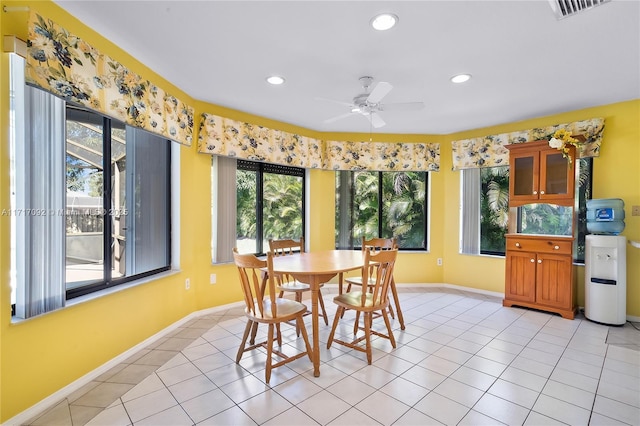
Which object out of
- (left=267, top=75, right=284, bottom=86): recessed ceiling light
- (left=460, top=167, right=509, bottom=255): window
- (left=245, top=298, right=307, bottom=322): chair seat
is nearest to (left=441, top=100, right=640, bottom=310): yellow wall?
(left=460, top=167, right=509, bottom=255): window

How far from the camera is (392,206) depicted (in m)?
5.12

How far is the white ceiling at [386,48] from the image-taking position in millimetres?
1905

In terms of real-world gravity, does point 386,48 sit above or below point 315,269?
above

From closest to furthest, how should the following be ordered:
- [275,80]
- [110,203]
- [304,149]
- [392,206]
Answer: [110,203]
[275,80]
[304,149]
[392,206]

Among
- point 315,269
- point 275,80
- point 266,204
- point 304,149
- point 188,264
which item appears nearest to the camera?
point 315,269

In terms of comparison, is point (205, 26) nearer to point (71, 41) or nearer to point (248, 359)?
point (71, 41)

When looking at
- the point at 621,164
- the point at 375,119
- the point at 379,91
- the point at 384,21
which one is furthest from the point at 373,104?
the point at 621,164

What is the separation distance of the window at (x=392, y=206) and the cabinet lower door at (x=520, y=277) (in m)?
1.38

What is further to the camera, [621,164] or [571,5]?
[621,164]

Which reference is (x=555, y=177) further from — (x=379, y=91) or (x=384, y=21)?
(x=384, y=21)

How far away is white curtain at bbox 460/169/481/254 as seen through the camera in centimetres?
462

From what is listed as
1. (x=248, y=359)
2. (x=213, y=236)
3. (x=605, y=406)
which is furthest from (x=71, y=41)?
(x=605, y=406)

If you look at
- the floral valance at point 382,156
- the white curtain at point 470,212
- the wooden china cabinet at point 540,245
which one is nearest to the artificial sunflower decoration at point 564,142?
the wooden china cabinet at point 540,245

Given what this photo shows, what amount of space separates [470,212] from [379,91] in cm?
309
